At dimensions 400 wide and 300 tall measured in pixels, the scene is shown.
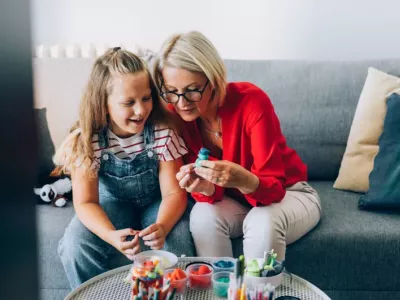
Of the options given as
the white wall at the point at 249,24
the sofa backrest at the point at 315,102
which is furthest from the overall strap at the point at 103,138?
the white wall at the point at 249,24

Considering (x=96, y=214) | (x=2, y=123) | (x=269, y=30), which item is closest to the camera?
(x=2, y=123)

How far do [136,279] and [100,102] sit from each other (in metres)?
0.57

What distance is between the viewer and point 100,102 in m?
1.45

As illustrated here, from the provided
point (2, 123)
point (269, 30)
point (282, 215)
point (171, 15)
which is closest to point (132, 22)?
point (171, 15)

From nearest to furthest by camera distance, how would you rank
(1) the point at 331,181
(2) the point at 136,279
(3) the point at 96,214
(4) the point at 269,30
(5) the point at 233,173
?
(2) the point at 136,279 → (5) the point at 233,173 → (3) the point at 96,214 → (1) the point at 331,181 → (4) the point at 269,30

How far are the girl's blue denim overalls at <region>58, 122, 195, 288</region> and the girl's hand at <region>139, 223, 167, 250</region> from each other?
81mm

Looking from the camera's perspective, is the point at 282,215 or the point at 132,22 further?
the point at 132,22

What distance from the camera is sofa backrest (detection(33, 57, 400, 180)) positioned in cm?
186

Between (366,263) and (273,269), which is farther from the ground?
(273,269)

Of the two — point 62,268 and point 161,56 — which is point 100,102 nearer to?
point 161,56

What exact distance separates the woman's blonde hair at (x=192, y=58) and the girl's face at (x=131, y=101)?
0.05 meters

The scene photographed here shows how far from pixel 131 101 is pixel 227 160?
0.31 metres

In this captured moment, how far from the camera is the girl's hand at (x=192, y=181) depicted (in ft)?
4.34

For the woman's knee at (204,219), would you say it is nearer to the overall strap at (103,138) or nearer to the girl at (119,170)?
the girl at (119,170)
